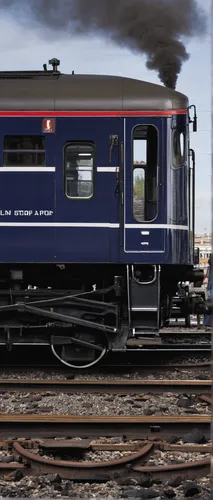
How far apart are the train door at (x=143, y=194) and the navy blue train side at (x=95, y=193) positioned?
0.04ft

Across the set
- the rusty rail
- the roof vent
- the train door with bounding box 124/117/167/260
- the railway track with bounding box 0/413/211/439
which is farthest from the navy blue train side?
the rusty rail

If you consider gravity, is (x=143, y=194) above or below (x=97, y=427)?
above

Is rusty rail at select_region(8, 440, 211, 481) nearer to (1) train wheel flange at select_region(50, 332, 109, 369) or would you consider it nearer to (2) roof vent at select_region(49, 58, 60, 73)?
(1) train wheel flange at select_region(50, 332, 109, 369)

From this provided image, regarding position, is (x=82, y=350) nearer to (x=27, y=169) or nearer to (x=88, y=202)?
(x=88, y=202)

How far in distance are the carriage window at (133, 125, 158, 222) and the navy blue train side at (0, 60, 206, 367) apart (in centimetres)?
1

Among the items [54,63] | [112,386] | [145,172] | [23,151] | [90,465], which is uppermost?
[54,63]

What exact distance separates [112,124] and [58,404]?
150 inches

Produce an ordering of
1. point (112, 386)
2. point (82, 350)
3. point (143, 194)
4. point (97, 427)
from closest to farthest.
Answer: point (97, 427) < point (112, 386) < point (143, 194) < point (82, 350)

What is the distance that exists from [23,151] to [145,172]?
66.8 inches

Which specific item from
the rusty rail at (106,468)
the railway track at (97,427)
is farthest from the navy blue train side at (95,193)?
the rusty rail at (106,468)

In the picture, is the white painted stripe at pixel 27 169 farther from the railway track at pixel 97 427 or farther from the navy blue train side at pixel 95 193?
the railway track at pixel 97 427

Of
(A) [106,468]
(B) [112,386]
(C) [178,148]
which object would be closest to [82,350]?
(B) [112,386]

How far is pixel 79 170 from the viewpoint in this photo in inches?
360

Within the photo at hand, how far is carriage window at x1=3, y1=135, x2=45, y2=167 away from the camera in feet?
29.8
